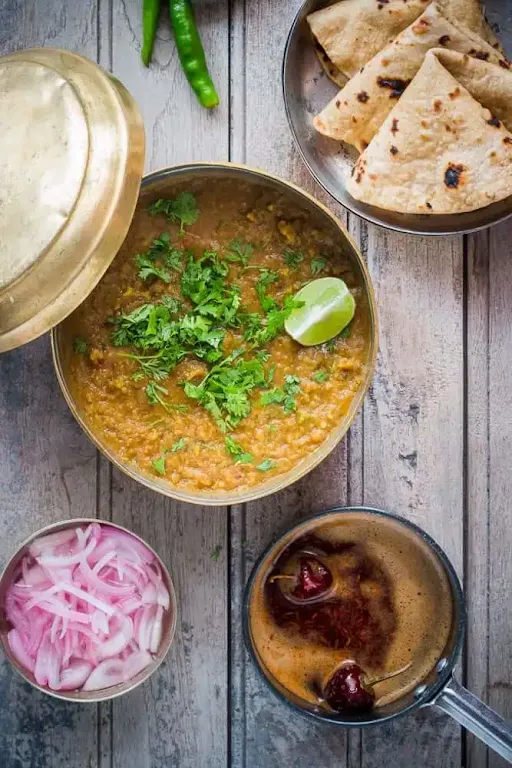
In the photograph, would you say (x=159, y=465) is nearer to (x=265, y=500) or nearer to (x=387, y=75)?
(x=265, y=500)

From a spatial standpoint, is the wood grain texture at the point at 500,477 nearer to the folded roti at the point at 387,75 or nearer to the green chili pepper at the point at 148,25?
the folded roti at the point at 387,75

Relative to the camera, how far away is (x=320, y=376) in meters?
2.40

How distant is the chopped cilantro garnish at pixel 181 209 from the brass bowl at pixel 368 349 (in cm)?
3

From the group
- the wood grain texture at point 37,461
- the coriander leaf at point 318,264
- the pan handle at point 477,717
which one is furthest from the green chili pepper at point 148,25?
the pan handle at point 477,717

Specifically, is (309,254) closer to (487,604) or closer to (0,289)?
(0,289)

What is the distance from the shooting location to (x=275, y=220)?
2.42 metres

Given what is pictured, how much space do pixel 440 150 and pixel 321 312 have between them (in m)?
0.55

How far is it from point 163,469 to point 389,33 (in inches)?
55.5

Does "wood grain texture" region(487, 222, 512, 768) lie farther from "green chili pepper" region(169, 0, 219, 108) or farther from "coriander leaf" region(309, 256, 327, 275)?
"green chili pepper" region(169, 0, 219, 108)

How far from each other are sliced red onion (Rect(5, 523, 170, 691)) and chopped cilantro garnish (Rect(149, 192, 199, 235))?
90 centimetres

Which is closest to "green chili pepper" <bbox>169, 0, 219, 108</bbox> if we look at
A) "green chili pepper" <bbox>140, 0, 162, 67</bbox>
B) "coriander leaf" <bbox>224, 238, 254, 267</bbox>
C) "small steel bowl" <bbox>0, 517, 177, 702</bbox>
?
"green chili pepper" <bbox>140, 0, 162, 67</bbox>

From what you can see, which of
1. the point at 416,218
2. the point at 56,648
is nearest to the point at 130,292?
the point at 416,218

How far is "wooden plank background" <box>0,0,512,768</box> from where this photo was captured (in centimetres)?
256

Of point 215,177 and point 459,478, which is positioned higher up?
point 215,177
